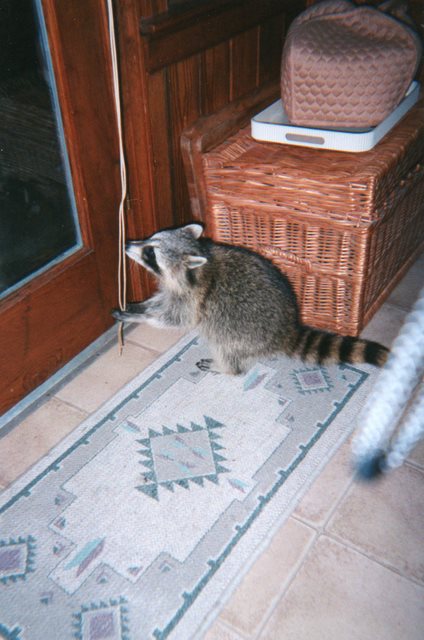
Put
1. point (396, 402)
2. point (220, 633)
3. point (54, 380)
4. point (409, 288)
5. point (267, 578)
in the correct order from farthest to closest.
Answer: point (409, 288) < point (54, 380) < point (267, 578) < point (220, 633) < point (396, 402)

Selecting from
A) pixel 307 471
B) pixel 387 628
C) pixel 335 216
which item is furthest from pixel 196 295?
pixel 387 628

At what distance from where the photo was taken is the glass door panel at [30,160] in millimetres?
1651

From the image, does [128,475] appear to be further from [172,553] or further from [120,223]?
[120,223]

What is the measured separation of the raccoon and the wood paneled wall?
0.91ft

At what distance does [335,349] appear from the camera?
201cm

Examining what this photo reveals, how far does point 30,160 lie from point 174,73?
0.69 m

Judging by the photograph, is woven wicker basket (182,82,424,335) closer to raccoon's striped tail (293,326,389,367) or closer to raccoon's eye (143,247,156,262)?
raccoon's striped tail (293,326,389,367)

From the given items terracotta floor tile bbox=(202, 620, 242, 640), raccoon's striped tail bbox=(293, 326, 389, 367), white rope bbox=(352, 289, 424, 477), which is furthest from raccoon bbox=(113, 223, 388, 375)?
white rope bbox=(352, 289, 424, 477)

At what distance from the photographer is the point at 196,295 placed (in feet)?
6.89

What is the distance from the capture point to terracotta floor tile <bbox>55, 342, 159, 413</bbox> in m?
2.08

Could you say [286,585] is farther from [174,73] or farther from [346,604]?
[174,73]

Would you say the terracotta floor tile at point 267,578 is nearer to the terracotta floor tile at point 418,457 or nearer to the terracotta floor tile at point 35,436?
the terracotta floor tile at point 418,457

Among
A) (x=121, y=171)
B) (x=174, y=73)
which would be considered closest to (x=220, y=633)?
(x=121, y=171)

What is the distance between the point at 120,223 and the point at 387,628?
1609mm
